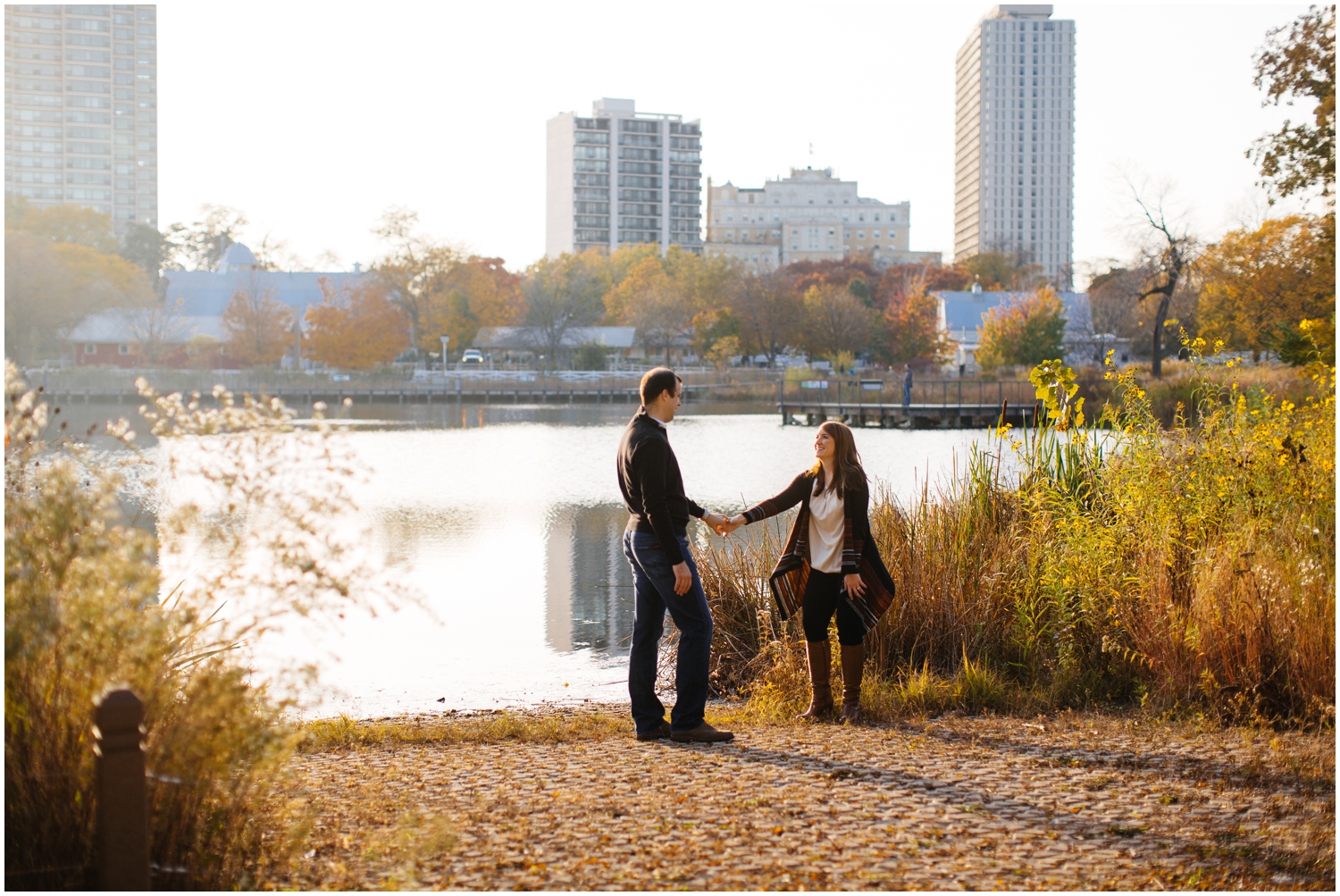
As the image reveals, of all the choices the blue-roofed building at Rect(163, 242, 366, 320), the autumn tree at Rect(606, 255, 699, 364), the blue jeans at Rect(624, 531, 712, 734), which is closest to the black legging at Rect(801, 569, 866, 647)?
the blue jeans at Rect(624, 531, 712, 734)

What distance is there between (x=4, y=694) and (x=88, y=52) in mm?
128266

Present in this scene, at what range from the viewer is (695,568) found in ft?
17.3

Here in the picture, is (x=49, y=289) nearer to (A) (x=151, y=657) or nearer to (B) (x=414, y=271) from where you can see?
(B) (x=414, y=271)

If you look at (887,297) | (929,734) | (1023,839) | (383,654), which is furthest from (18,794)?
(887,297)

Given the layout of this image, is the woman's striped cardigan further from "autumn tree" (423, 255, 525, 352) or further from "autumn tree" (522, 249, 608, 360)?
"autumn tree" (522, 249, 608, 360)

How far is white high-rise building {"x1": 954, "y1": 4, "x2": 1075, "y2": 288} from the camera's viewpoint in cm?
18700

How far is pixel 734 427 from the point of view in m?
40.2

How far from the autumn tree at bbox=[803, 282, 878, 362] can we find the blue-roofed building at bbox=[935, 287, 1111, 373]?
5010 mm

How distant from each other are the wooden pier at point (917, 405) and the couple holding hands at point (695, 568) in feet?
108

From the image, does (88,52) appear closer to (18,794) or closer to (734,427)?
(734,427)

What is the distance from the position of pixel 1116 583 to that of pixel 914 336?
62353mm

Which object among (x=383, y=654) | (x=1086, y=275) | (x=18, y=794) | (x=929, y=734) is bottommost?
(x=383, y=654)

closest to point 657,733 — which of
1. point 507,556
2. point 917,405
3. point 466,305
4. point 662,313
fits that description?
point 507,556

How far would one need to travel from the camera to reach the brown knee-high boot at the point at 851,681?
216 inches
